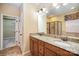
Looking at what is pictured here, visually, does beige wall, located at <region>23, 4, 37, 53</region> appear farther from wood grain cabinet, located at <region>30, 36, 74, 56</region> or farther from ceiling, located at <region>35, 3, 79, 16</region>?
ceiling, located at <region>35, 3, 79, 16</region>

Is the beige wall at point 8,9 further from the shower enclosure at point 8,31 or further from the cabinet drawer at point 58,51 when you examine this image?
the cabinet drawer at point 58,51

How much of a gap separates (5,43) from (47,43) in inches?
34.3

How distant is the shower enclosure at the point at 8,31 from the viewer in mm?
2098

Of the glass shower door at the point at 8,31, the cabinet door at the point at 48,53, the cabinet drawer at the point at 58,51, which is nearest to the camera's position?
the cabinet drawer at the point at 58,51

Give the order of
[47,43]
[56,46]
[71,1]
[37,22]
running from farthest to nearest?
[37,22]
[47,43]
[71,1]
[56,46]

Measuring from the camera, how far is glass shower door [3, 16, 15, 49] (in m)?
2.09

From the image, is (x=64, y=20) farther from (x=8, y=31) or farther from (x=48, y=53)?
(x=8, y=31)

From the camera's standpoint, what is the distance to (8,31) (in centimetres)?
212

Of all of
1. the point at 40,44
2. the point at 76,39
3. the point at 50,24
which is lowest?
the point at 40,44

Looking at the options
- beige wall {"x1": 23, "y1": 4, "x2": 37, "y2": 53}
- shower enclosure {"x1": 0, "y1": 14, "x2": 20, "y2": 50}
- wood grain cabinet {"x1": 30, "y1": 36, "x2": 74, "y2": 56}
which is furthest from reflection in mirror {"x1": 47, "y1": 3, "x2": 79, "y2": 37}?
shower enclosure {"x1": 0, "y1": 14, "x2": 20, "y2": 50}

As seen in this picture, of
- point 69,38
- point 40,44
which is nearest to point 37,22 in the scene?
point 40,44

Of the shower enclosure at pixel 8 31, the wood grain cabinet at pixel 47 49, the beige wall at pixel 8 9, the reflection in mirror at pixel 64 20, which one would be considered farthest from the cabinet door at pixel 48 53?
the beige wall at pixel 8 9

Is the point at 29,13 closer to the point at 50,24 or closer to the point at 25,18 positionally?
the point at 25,18

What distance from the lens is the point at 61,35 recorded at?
7.23ft
